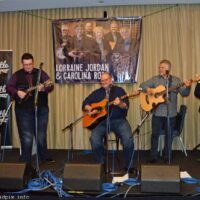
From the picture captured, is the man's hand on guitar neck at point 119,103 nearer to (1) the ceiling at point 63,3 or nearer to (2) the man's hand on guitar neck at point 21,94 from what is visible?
(2) the man's hand on guitar neck at point 21,94

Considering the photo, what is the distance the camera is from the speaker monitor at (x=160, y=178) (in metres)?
3.23

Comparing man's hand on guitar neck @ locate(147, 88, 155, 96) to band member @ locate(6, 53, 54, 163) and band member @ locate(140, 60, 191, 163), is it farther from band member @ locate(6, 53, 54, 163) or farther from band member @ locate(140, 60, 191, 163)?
band member @ locate(6, 53, 54, 163)

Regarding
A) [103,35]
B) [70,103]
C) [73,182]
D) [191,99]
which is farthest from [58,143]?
[73,182]

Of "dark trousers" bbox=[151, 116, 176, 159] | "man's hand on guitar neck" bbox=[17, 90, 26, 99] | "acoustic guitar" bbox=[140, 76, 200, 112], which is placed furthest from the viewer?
"dark trousers" bbox=[151, 116, 176, 159]

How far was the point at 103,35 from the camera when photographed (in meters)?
6.00

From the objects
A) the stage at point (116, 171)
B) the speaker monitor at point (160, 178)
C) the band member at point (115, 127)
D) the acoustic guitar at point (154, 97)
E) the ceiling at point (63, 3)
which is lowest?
the stage at point (116, 171)

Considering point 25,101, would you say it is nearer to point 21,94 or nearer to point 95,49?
point 21,94

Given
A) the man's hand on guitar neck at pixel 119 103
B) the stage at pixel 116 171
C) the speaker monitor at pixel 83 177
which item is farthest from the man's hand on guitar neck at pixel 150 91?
the speaker monitor at pixel 83 177

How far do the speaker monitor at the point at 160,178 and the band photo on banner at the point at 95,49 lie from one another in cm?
287

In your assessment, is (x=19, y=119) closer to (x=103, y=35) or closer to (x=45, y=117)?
(x=45, y=117)

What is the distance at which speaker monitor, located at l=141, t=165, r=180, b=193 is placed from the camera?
323 centimetres

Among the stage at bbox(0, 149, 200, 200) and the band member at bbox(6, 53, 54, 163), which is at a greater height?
the band member at bbox(6, 53, 54, 163)

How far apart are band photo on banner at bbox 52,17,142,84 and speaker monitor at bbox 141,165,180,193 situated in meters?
2.87

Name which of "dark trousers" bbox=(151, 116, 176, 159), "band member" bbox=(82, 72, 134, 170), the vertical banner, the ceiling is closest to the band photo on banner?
the ceiling
